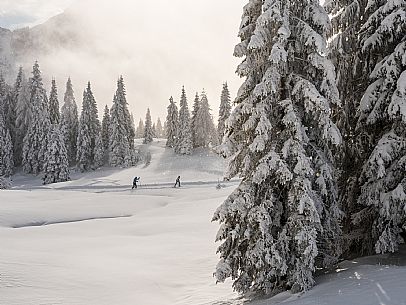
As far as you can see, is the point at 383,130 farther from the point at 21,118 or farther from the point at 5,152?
the point at 21,118

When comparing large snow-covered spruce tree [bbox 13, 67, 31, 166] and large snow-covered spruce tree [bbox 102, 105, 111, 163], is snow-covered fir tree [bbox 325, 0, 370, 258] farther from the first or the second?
large snow-covered spruce tree [bbox 13, 67, 31, 166]

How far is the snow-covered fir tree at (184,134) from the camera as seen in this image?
7825cm

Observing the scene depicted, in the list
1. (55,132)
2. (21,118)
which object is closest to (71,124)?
(21,118)

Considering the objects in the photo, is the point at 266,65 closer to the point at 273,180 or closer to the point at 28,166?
the point at 273,180

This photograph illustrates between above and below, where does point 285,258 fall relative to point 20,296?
above

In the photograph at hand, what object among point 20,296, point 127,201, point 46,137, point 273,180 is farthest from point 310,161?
point 46,137

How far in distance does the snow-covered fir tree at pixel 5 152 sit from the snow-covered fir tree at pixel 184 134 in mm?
29156

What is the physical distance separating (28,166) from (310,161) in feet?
220

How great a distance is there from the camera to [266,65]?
1151cm

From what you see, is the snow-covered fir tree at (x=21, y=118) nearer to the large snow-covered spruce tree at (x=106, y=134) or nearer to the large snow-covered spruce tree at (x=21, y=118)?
the large snow-covered spruce tree at (x=21, y=118)

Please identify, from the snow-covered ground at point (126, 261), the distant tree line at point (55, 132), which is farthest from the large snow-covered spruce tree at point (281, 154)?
the distant tree line at point (55, 132)

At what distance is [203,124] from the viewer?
84.1m

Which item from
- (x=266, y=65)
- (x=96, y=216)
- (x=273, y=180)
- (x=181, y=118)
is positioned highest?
(x=181, y=118)

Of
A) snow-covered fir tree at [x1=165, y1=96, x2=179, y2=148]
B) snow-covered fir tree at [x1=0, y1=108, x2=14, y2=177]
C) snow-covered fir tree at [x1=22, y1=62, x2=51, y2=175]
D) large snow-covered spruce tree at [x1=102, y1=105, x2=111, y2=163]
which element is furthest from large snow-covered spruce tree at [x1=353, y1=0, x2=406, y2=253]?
snow-covered fir tree at [x1=165, y1=96, x2=179, y2=148]
